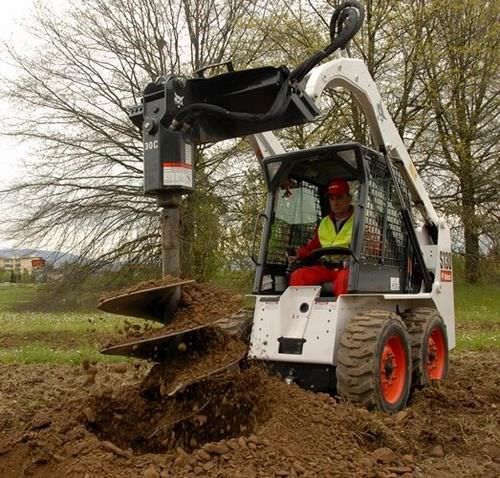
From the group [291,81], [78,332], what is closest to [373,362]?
[291,81]

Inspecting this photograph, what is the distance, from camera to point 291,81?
16.1 feet

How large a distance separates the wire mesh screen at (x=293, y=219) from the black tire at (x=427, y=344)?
1.29 meters

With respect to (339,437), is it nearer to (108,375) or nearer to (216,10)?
(108,375)

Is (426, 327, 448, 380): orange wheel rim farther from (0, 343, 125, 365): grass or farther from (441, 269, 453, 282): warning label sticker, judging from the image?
(0, 343, 125, 365): grass

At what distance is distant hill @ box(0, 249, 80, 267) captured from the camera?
1803 centimetres

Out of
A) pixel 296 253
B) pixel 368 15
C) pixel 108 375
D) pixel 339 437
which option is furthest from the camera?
pixel 368 15

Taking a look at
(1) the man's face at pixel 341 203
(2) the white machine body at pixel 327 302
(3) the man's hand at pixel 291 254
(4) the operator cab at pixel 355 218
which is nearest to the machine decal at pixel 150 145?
(2) the white machine body at pixel 327 302

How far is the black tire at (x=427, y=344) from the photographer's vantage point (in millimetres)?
6035

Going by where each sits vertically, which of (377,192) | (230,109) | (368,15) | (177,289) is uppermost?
(368,15)

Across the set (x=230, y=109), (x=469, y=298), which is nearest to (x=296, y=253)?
(x=230, y=109)

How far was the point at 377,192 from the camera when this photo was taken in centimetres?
609

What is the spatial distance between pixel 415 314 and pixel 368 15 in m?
13.1

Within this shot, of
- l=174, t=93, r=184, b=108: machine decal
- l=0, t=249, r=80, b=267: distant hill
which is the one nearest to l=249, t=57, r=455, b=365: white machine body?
l=174, t=93, r=184, b=108: machine decal

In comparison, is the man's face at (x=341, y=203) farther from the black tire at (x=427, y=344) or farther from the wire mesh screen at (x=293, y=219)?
the black tire at (x=427, y=344)
